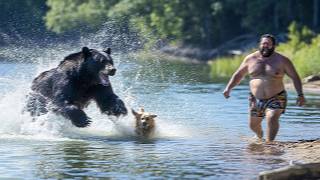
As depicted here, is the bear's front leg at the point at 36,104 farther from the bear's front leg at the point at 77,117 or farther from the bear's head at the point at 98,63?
the bear's head at the point at 98,63

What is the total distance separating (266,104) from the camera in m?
14.1

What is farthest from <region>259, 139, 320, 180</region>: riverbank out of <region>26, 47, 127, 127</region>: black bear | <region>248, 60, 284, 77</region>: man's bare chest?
<region>26, 47, 127, 127</region>: black bear

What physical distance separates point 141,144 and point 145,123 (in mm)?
625

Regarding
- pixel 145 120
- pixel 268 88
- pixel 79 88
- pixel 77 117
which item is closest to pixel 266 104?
pixel 268 88

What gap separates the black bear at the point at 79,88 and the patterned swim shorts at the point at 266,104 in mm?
2048

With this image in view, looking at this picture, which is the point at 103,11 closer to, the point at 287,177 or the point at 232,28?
the point at 232,28

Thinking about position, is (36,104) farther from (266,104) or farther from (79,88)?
(266,104)

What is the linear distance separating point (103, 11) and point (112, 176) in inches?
2535

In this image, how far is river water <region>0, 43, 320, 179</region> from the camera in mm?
11875

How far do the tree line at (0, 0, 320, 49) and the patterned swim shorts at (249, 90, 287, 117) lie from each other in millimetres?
49579

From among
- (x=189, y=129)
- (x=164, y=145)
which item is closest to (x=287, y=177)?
(x=164, y=145)

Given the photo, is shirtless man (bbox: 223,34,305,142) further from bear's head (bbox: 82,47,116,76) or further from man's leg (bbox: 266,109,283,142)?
bear's head (bbox: 82,47,116,76)

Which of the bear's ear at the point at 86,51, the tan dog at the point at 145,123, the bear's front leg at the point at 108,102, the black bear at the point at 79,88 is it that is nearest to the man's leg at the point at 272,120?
the tan dog at the point at 145,123

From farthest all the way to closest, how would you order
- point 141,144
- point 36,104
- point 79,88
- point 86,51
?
point 36,104, point 79,88, point 86,51, point 141,144
